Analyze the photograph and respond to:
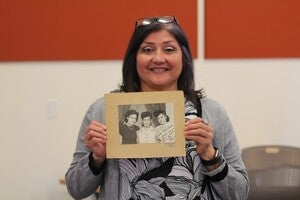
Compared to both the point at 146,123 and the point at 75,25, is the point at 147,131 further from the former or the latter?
the point at 75,25

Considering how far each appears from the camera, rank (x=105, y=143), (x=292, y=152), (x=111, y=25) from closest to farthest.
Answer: (x=105, y=143)
(x=292, y=152)
(x=111, y=25)

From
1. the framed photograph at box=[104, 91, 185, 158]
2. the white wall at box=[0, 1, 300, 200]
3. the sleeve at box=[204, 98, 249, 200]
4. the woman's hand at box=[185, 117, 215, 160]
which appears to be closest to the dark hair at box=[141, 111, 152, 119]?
the framed photograph at box=[104, 91, 185, 158]

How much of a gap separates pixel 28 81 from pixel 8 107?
0.22m

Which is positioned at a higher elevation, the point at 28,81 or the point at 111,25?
the point at 111,25

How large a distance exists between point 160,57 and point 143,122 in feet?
0.78

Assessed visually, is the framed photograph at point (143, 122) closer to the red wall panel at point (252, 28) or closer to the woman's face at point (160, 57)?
the woman's face at point (160, 57)

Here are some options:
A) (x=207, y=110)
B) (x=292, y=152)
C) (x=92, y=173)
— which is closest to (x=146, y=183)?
(x=92, y=173)

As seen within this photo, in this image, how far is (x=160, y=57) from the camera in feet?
4.65

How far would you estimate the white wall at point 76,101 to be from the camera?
268 centimetres

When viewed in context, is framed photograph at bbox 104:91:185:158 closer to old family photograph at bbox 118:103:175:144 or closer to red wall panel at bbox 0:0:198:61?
old family photograph at bbox 118:103:175:144

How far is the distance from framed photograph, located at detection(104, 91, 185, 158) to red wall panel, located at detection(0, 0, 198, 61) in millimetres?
1345

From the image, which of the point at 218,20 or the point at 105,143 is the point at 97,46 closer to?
the point at 218,20

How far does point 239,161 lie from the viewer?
58.6 inches

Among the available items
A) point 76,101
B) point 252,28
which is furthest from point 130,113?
point 252,28
